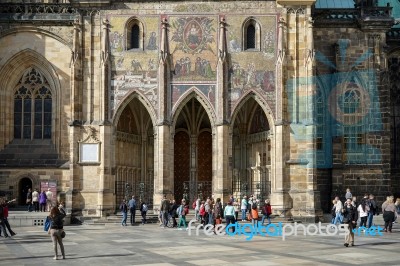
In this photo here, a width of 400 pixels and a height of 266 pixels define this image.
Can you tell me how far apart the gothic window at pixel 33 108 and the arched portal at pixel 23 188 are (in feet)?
8.22

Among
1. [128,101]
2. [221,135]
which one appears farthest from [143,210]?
[128,101]

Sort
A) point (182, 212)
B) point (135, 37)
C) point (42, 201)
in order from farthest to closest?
point (42, 201) → point (135, 37) → point (182, 212)

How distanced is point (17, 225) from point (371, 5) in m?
23.9

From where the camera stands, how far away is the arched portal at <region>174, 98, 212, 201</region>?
1572 inches

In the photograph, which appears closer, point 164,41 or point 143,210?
→ point 143,210

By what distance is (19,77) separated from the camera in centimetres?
3900

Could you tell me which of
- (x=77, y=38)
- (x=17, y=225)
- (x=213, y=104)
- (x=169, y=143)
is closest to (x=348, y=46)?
(x=213, y=104)

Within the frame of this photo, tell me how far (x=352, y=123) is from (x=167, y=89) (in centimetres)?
1127

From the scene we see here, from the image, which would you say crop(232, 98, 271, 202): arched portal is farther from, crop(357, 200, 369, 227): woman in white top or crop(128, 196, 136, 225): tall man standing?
crop(357, 200, 369, 227): woman in white top

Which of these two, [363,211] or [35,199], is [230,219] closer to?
[363,211]

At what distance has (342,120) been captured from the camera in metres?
39.6

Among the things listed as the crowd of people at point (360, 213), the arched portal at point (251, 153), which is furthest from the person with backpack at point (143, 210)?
the crowd of people at point (360, 213)

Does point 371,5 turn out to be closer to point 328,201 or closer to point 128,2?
point 328,201

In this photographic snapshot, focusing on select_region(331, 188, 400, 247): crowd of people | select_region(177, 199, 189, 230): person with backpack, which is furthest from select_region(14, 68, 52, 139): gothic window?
select_region(331, 188, 400, 247): crowd of people
